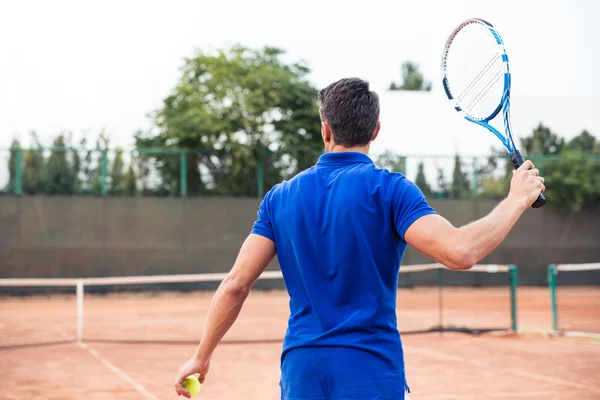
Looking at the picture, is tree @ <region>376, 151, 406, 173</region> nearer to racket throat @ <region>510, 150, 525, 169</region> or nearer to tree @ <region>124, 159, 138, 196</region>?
tree @ <region>124, 159, 138, 196</region>

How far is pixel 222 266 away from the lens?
73.1ft

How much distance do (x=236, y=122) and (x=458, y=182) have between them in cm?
679

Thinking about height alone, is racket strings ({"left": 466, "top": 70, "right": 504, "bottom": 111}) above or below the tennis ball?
above

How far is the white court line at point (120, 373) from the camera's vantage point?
6965 mm

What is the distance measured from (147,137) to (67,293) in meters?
6.01

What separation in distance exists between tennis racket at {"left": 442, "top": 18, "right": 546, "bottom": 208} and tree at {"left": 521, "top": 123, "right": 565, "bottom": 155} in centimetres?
3027

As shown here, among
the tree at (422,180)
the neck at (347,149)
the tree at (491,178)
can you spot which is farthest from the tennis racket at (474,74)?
the tree at (491,178)

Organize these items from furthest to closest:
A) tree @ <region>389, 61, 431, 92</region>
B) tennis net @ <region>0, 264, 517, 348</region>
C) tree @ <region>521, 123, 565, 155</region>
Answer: tree @ <region>389, 61, 431, 92</region>, tree @ <region>521, 123, 565, 155</region>, tennis net @ <region>0, 264, 517, 348</region>

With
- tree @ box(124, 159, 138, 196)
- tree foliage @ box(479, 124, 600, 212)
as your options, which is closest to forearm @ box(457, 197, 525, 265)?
tree @ box(124, 159, 138, 196)

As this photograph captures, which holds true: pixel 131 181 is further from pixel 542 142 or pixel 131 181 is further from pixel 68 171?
pixel 542 142

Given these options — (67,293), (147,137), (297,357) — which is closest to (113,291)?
(67,293)

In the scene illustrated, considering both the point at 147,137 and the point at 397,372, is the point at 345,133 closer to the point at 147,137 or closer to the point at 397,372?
the point at 397,372

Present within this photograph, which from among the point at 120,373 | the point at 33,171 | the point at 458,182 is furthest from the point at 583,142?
the point at 120,373

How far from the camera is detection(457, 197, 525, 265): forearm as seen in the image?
6.50 feet
